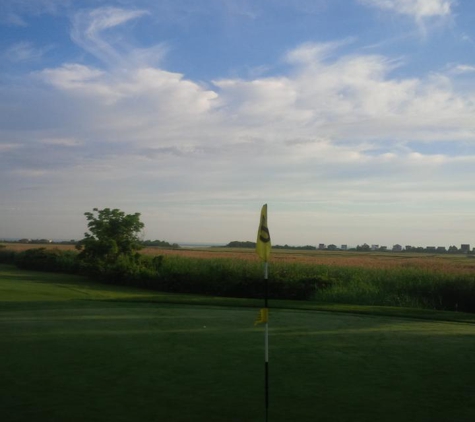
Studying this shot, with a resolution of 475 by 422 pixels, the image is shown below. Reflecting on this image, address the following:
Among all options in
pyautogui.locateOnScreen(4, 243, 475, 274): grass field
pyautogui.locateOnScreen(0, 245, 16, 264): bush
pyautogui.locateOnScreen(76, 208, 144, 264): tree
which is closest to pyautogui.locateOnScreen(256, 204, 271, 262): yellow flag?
pyautogui.locateOnScreen(4, 243, 475, 274): grass field

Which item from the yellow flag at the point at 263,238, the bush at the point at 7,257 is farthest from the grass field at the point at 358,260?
the yellow flag at the point at 263,238

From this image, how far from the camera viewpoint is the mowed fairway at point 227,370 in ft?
15.8

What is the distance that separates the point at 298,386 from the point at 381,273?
16.8 m

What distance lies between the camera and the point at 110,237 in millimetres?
28094

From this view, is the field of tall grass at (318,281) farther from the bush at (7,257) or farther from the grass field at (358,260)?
the bush at (7,257)

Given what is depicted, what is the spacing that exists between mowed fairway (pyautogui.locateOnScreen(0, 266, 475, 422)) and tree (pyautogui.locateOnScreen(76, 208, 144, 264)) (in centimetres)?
1755

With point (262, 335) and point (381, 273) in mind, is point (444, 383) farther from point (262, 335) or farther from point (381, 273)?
point (381, 273)

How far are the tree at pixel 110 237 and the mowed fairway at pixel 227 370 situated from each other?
57.6 ft

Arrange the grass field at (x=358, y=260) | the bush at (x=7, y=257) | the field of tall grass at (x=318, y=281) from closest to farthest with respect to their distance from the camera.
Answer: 1. the field of tall grass at (x=318, y=281)
2. the grass field at (x=358, y=260)
3. the bush at (x=7, y=257)

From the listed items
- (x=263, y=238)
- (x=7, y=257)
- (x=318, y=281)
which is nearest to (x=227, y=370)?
(x=263, y=238)

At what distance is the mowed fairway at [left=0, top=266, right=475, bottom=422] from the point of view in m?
4.82

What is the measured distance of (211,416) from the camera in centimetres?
464

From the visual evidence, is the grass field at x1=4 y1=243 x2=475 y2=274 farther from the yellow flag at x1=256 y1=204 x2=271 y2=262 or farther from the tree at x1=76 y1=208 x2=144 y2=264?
the yellow flag at x1=256 y1=204 x2=271 y2=262

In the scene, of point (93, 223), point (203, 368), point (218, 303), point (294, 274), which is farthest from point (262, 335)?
point (93, 223)
